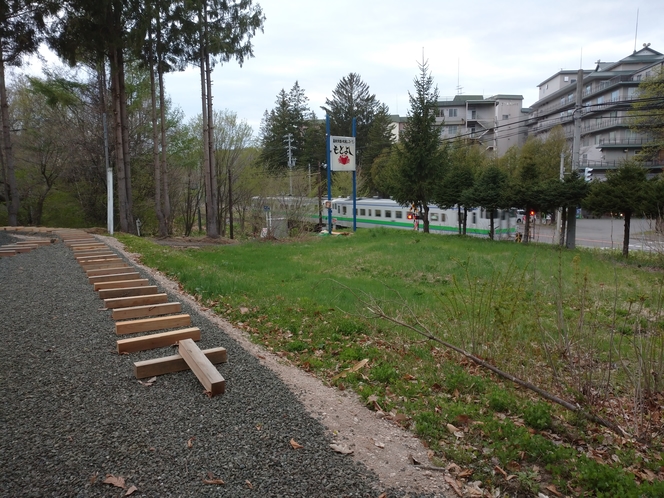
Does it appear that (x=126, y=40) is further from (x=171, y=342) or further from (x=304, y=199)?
(x=171, y=342)

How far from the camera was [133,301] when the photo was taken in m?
6.50

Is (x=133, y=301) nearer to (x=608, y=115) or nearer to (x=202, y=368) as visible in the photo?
(x=202, y=368)

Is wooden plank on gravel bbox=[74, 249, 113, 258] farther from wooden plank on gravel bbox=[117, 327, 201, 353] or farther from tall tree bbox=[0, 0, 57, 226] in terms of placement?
tall tree bbox=[0, 0, 57, 226]

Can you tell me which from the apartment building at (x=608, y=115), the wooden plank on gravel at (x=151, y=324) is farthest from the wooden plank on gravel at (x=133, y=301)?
the apartment building at (x=608, y=115)

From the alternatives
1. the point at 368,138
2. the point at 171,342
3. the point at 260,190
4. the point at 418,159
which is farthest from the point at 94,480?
the point at 368,138

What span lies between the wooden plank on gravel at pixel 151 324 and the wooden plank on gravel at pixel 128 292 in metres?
1.41

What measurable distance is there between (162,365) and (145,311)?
205cm

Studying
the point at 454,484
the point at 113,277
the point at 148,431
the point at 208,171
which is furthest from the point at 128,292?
the point at 208,171

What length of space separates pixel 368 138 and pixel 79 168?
1330 inches

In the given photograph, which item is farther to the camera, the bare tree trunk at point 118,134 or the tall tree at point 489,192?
the tall tree at point 489,192

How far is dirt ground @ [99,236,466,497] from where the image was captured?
289 centimetres

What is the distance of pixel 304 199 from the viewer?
28031 mm

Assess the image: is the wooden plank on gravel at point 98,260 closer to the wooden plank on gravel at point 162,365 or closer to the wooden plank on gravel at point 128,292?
the wooden plank on gravel at point 128,292

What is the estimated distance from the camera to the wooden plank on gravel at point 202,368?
12.5 ft
